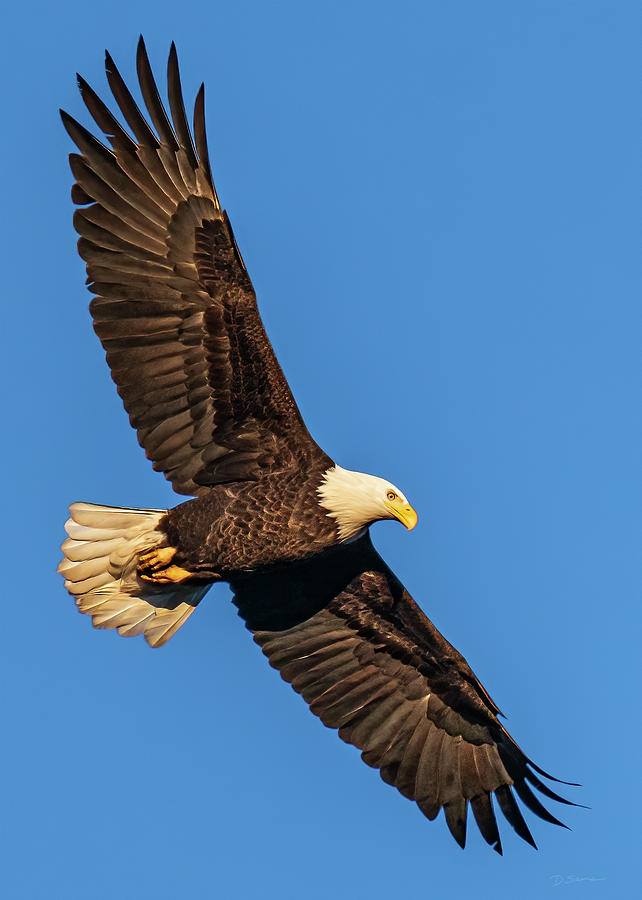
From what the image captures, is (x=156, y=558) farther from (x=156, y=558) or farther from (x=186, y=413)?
(x=186, y=413)

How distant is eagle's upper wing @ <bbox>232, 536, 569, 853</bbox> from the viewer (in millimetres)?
11547

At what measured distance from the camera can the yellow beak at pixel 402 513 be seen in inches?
417

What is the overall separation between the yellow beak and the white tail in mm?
1474

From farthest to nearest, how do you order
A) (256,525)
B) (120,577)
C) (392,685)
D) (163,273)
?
(392,685)
(120,577)
(256,525)
(163,273)

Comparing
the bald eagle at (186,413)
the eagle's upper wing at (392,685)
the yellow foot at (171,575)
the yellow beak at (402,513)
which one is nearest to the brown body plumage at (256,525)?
the bald eagle at (186,413)

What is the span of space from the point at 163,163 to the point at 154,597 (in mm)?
3081

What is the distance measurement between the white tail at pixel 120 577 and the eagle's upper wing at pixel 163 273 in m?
0.78

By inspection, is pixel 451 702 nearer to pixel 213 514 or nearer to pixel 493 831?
pixel 493 831

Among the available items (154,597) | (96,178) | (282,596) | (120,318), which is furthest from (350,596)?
(96,178)

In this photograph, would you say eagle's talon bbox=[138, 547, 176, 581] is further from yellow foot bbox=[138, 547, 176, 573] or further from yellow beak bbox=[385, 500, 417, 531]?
yellow beak bbox=[385, 500, 417, 531]

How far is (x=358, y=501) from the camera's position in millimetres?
10484

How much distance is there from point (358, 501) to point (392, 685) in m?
1.99

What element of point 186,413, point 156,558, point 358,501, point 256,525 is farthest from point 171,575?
point 358,501

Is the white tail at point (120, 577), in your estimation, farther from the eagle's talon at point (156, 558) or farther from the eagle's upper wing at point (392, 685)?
the eagle's upper wing at point (392, 685)
